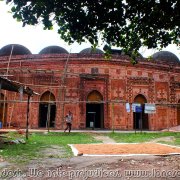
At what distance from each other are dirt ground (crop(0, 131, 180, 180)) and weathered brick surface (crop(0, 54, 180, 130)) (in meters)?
14.0

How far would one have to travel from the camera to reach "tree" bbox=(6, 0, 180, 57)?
19.2ft

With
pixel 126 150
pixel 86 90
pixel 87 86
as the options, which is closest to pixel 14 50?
pixel 87 86

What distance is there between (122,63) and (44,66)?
20.2 ft

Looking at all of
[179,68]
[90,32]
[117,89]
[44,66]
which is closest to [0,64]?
[44,66]

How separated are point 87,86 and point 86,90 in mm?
329

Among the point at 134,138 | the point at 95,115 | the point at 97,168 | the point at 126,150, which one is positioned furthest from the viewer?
the point at 95,115

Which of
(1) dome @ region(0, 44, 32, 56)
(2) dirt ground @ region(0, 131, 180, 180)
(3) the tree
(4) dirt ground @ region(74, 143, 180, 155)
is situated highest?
(1) dome @ region(0, 44, 32, 56)

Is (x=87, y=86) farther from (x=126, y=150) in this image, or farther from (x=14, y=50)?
(x=126, y=150)

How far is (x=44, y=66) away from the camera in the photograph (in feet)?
74.8

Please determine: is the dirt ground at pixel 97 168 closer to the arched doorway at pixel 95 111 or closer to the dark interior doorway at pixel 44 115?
the arched doorway at pixel 95 111

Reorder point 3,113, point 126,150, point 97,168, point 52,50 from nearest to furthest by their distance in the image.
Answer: point 97,168 < point 126,150 < point 3,113 < point 52,50

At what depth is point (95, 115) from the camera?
76.6ft

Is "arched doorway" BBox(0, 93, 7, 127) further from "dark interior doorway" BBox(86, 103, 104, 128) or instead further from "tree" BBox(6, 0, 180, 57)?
"tree" BBox(6, 0, 180, 57)

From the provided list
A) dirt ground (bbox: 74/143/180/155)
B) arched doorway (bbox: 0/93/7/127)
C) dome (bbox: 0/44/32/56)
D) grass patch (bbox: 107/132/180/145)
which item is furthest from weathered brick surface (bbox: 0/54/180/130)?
dirt ground (bbox: 74/143/180/155)
